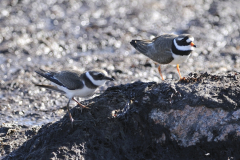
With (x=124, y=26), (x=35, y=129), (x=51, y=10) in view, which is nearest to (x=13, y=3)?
(x=51, y=10)

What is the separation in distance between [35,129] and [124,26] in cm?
693

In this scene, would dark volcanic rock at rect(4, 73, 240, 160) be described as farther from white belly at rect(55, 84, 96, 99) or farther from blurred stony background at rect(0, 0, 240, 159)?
blurred stony background at rect(0, 0, 240, 159)

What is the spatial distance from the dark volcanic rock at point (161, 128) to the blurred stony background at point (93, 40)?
2018mm

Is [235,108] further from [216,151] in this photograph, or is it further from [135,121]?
[135,121]

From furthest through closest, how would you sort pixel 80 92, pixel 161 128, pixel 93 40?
pixel 93 40 → pixel 80 92 → pixel 161 128

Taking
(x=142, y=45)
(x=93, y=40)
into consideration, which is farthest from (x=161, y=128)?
(x=93, y=40)

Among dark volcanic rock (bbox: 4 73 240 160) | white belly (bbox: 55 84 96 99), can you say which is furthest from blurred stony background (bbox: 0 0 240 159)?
dark volcanic rock (bbox: 4 73 240 160)

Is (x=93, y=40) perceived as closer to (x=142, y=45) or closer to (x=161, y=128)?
(x=142, y=45)

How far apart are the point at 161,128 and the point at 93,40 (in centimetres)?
661

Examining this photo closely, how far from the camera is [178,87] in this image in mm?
6172

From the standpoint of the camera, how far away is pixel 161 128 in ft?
19.7

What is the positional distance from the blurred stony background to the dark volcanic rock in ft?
6.62

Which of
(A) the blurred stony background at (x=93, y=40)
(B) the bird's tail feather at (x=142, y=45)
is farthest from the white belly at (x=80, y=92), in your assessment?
(B) the bird's tail feather at (x=142, y=45)

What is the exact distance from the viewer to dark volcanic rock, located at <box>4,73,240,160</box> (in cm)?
590
